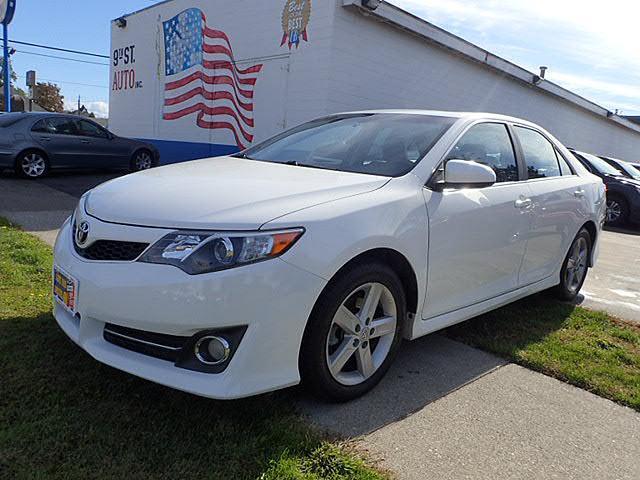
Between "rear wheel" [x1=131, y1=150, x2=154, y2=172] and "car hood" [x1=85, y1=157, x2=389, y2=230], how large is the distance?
10.1 metres

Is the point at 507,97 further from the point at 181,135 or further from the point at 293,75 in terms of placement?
the point at 181,135

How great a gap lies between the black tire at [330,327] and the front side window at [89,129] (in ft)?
35.0

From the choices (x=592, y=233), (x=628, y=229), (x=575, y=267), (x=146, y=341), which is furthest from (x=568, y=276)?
(x=628, y=229)

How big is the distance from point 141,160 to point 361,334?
1135cm

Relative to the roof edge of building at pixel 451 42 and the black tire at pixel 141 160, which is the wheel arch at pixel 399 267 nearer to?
the roof edge of building at pixel 451 42

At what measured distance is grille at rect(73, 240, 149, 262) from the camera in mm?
2371

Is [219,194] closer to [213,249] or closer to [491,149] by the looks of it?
[213,249]

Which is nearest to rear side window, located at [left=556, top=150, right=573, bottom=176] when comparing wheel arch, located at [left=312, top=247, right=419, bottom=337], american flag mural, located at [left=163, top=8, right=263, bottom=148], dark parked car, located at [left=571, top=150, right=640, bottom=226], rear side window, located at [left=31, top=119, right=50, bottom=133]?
wheel arch, located at [left=312, top=247, right=419, bottom=337]

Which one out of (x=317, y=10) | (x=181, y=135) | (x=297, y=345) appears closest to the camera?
(x=297, y=345)

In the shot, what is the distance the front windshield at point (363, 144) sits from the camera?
323cm

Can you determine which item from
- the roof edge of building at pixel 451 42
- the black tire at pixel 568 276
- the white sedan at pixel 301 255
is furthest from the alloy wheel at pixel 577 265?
the roof edge of building at pixel 451 42

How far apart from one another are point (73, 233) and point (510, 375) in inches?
104

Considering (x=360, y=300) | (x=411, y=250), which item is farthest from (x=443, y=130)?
(x=360, y=300)

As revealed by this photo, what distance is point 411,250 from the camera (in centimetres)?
285
